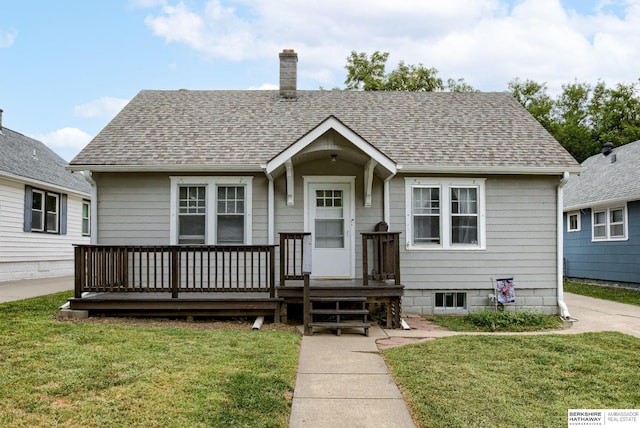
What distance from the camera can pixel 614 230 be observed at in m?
14.8

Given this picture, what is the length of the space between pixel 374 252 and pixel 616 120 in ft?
93.3

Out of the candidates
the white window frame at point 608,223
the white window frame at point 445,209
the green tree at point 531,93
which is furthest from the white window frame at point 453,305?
the green tree at point 531,93

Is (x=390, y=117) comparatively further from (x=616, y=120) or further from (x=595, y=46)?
(x=595, y=46)

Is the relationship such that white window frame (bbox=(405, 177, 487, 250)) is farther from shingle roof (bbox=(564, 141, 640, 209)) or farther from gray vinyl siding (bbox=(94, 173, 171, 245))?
shingle roof (bbox=(564, 141, 640, 209))

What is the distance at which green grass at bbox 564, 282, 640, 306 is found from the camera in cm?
1187

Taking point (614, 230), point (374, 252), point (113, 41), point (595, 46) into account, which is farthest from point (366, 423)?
point (595, 46)

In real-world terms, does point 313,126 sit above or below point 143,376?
above

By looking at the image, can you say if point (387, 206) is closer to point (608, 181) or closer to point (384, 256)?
point (384, 256)

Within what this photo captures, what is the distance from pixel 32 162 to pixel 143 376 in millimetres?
14959

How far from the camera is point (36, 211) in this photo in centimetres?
1563

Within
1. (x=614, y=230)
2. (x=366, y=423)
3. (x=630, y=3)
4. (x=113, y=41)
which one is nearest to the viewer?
(x=366, y=423)

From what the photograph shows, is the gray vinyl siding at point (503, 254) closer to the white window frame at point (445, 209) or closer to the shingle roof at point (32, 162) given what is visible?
the white window frame at point (445, 209)

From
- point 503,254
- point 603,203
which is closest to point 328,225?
point 503,254

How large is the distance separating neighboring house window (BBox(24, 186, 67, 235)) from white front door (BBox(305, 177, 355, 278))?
36.1 ft
